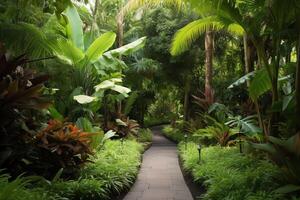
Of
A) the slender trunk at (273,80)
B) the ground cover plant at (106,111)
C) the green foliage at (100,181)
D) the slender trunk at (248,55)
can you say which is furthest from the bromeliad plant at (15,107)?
the slender trunk at (248,55)

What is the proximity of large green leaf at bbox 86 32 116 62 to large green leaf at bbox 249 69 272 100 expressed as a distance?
13.2 ft

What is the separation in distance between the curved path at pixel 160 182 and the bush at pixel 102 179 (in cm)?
25

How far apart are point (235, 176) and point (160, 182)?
2.13m

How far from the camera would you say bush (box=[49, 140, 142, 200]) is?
18.9 feet

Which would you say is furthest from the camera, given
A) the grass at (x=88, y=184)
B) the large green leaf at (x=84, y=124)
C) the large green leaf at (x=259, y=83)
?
the large green leaf at (x=84, y=124)

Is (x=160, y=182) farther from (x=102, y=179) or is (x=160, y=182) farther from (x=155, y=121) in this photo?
(x=155, y=121)

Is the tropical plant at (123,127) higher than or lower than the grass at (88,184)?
higher

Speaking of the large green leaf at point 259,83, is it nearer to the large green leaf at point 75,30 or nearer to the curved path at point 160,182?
the curved path at point 160,182

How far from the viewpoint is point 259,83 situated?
7746mm

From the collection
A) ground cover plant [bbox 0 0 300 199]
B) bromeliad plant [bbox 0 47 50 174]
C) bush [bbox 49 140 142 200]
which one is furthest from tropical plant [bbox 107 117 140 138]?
bromeliad plant [bbox 0 47 50 174]

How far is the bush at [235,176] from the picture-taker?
219 inches

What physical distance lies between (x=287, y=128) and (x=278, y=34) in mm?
1762

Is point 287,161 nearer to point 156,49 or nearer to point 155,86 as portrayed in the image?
point 156,49

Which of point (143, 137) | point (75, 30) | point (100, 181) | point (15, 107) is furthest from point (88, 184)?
point (143, 137)
